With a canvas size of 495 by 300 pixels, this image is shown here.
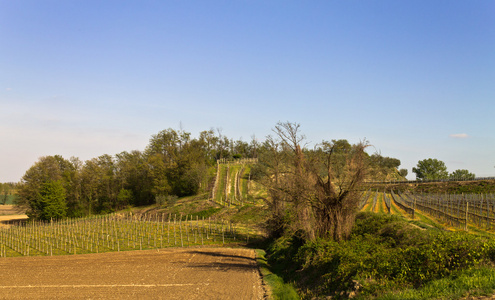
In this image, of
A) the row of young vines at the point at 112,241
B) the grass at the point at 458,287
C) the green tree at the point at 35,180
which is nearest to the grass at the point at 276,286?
the grass at the point at 458,287

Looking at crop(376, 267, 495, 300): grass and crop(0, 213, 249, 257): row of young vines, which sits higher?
crop(376, 267, 495, 300): grass

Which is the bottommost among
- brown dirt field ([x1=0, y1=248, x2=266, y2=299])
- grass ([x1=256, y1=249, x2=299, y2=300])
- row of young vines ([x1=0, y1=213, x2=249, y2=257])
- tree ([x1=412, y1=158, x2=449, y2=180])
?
row of young vines ([x1=0, y1=213, x2=249, y2=257])

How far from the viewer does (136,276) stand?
20.5 meters

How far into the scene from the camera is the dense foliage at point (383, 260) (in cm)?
1162

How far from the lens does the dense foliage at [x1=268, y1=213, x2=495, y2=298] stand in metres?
11.6

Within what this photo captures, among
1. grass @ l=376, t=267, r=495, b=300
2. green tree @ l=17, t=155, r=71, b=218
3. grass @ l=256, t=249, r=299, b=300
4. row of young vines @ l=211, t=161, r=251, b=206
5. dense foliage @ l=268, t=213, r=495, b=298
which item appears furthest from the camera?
green tree @ l=17, t=155, r=71, b=218

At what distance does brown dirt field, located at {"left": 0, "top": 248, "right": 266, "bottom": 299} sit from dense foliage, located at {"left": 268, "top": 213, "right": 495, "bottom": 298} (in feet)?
8.65

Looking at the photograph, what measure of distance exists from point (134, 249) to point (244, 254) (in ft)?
34.7

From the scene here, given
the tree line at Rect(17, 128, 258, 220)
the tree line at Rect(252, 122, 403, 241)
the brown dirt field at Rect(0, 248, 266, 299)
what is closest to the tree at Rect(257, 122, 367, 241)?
the tree line at Rect(252, 122, 403, 241)

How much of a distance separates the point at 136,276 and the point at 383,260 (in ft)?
44.8

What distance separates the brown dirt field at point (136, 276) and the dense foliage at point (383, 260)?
104 inches

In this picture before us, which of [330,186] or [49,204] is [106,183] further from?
[330,186]

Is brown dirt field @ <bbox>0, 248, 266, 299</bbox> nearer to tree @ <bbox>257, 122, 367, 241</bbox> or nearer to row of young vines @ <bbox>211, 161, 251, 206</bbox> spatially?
tree @ <bbox>257, 122, 367, 241</bbox>

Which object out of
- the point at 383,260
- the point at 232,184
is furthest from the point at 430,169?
the point at 383,260
